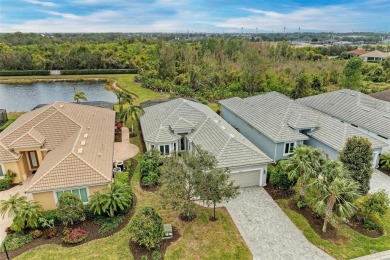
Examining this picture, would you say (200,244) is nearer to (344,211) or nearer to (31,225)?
(344,211)

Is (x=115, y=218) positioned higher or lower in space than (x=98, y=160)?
lower

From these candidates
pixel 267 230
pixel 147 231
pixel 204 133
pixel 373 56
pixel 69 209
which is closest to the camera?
pixel 147 231

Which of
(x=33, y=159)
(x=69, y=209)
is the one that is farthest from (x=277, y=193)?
(x=33, y=159)

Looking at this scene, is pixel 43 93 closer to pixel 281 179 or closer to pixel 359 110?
pixel 281 179

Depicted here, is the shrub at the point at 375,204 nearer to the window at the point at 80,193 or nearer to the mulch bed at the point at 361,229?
the mulch bed at the point at 361,229

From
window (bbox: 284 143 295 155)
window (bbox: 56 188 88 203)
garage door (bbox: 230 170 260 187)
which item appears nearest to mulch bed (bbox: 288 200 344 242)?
garage door (bbox: 230 170 260 187)

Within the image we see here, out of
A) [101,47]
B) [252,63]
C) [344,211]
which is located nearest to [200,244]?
[344,211]
